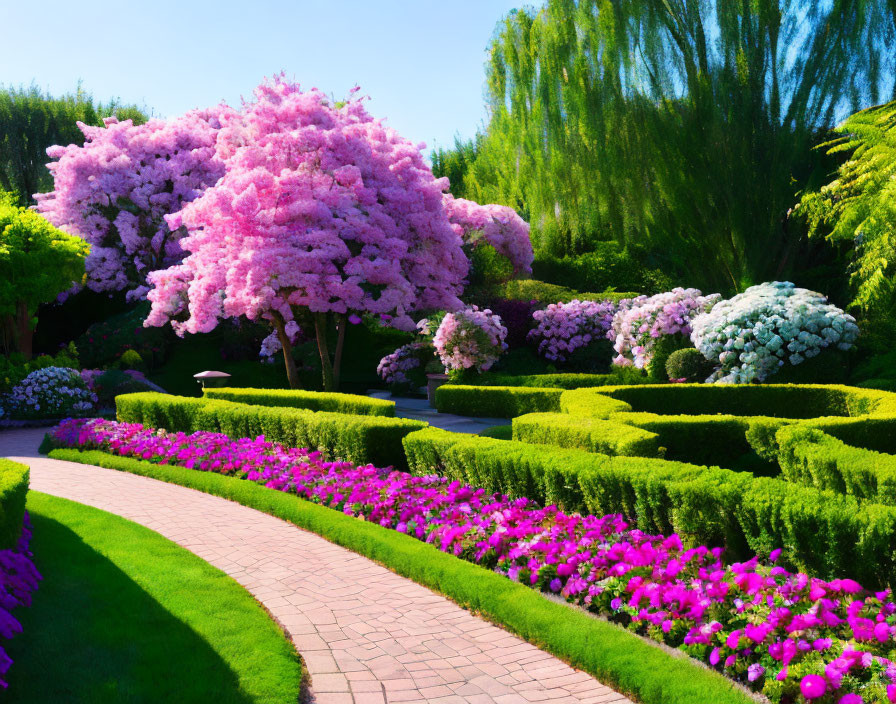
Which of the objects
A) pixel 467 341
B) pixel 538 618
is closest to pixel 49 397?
pixel 467 341

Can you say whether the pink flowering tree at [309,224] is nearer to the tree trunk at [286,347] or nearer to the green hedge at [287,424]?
the tree trunk at [286,347]

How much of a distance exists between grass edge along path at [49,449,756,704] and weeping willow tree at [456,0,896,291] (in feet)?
43.0

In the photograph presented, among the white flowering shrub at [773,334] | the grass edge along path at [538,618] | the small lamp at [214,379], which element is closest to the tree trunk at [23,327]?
the small lamp at [214,379]

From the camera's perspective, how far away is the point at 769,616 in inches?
157

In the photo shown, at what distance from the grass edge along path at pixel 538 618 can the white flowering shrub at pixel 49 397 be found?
32.0ft

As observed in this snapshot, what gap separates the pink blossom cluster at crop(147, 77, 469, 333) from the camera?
46.6 ft

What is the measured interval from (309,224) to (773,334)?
8456 mm

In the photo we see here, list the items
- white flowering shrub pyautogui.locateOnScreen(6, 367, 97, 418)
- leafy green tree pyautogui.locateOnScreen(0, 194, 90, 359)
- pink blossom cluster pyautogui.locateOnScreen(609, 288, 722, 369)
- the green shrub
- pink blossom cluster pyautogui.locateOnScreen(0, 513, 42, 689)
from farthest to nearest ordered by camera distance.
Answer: leafy green tree pyautogui.locateOnScreen(0, 194, 90, 359), white flowering shrub pyautogui.locateOnScreen(6, 367, 97, 418), pink blossom cluster pyautogui.locateOnScreen(609, 288, 722, 369), the green shrub, pink blossom cluster pyautogui.locateOnScreen(0, 513, 42, 689)

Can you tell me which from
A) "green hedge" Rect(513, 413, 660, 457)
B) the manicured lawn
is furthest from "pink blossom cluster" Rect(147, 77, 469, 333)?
the manicured lawn

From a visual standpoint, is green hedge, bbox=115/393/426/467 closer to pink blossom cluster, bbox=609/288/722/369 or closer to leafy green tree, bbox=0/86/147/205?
pink blossom cluster, bbox=609/288/722/369

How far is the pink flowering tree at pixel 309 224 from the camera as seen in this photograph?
14242 mm

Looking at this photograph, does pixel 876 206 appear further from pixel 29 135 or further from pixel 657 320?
pixel 29 135

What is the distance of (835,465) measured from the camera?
18.4 ft

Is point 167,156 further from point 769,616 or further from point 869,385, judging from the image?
point 769,616
